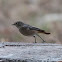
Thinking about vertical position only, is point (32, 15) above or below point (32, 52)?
above

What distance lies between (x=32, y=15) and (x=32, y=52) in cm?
723

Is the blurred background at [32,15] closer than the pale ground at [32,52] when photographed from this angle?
No

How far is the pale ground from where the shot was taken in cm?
469

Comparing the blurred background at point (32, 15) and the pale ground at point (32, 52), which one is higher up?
the blurred background at point (32, 15)

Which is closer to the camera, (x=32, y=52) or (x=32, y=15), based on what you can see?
(x=32, y=52)

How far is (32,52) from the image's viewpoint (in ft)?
17.2

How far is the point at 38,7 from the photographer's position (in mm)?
13172

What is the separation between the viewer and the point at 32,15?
40.8 ft

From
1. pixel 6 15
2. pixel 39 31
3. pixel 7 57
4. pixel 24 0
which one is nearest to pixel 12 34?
pixel 6 15

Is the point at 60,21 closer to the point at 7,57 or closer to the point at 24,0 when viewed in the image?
the point at 24,0

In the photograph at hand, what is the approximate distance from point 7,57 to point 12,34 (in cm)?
544

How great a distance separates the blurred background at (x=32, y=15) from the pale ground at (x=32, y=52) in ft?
12.4

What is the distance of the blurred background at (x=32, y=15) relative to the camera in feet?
34.8

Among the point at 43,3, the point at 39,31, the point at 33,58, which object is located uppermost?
the point at 43,3
